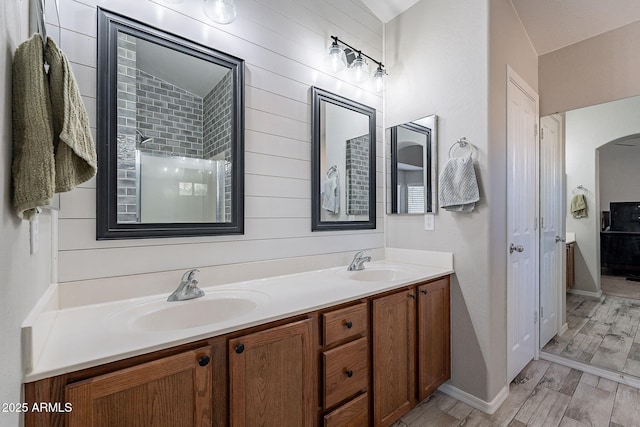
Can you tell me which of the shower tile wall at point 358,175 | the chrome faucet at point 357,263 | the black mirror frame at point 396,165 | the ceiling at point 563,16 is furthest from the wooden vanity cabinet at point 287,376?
the ceiling at point 563,16

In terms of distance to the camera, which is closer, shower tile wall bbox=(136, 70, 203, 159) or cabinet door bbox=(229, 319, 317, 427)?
cabinet door bbox=(229, 319, 317, 427)

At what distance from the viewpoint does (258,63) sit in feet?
5.64

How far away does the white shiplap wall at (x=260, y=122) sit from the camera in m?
1.20

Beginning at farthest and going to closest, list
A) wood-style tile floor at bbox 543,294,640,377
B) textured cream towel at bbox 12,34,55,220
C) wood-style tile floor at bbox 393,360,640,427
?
wood-style tile floor at bbox 543,294,640,377 < wood-style tile floor at bbox 393,360,640,427 < textured cream towel at bbox 12,34,55,220

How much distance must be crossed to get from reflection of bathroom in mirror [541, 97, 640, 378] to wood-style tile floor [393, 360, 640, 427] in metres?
0.28

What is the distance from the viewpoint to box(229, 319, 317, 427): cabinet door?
3.34ft

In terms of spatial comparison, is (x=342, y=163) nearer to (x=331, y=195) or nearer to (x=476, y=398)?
(x=331, y=195)

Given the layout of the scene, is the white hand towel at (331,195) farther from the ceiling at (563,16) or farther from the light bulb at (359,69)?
the ceiling at (563,16)

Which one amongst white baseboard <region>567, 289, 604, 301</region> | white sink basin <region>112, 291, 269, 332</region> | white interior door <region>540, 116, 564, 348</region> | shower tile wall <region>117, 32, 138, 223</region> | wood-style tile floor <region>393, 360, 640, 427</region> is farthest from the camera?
white interior door <region>540, 116, 564, 348</region>

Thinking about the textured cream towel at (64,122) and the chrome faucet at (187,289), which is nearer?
the textured cream towel at (64,122)

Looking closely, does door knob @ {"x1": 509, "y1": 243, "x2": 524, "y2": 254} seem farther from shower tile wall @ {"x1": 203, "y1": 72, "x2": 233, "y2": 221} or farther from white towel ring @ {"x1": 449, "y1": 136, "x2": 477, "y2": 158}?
shower tile wall @ {"x1": 203, "y1": 72, "x2": 233, "y2": 221}

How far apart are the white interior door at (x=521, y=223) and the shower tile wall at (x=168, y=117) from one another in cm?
201

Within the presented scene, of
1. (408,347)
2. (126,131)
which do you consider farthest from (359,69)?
(408,347)

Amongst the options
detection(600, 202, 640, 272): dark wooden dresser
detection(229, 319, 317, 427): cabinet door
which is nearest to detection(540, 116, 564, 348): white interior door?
detection(600, 202, 640, 272): dark wooden dresser
